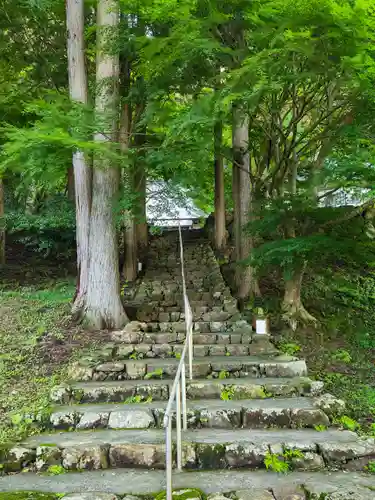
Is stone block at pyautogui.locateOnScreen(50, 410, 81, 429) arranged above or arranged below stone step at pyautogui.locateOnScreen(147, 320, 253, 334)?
below

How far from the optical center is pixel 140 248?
13.9 metres

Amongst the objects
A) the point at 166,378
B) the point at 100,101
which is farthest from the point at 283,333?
the point at 100,101

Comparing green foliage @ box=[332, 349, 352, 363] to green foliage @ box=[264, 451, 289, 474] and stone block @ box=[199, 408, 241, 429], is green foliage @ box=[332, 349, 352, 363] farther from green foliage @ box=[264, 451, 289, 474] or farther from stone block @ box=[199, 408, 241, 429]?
green foliage @ box=[264, 451, 289, 474]

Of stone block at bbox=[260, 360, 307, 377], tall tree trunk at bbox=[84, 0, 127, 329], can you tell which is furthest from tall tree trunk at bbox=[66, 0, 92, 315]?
stone block at bbox=[260, 360, 307, 377]

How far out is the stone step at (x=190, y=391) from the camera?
5.39 metres

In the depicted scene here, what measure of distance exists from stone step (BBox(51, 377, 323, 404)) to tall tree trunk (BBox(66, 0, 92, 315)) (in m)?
2.64

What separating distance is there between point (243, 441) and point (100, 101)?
19.5 feet

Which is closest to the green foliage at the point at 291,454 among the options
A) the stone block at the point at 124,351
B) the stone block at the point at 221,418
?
the stone block at the point at 221,418

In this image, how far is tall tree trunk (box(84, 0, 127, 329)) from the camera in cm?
759

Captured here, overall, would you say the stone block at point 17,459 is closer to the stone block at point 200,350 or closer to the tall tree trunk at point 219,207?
the stone block at point 200,350

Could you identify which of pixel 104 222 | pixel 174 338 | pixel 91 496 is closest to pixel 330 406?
pixel 91 496

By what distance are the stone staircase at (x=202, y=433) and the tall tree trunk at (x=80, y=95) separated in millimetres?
1687

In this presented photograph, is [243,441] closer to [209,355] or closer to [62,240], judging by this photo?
[209,355]

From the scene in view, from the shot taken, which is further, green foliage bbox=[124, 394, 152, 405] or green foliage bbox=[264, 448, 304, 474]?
green foliage bbox=[124, 394, 152, 405]
